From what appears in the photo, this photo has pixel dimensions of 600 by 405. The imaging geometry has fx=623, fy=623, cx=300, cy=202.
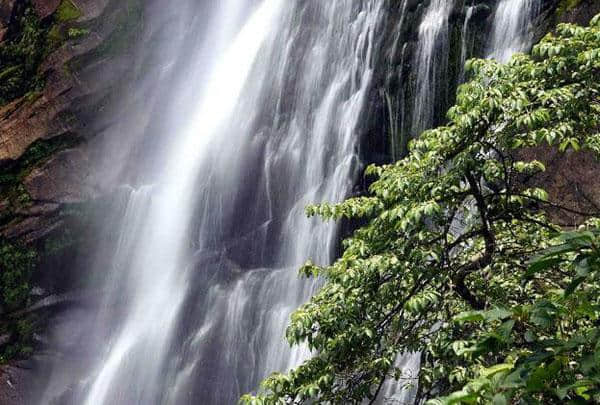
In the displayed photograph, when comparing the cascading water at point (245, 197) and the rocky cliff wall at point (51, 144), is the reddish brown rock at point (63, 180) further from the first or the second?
the cascading water at point (245, 197)

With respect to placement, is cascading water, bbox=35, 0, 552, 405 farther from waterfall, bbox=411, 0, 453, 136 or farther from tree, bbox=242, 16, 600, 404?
tree, bbox=242, 16, 600, 404

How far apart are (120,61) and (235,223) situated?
6.38 metres

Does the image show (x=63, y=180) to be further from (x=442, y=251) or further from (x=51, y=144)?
(x=442, y=251)

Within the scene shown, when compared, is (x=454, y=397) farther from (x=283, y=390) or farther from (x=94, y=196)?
(x=94, y=196)

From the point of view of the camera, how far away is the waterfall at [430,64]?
10539 mm

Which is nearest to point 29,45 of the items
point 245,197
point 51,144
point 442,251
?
point 51,144

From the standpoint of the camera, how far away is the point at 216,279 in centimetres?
1303

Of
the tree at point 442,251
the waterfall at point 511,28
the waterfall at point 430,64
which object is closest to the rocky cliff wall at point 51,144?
the waterfall at point 430,64

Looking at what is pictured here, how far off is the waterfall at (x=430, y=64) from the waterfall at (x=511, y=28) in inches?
34.6

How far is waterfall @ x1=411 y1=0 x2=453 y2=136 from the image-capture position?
34.6 feet

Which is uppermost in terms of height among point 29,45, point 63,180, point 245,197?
point 29,45

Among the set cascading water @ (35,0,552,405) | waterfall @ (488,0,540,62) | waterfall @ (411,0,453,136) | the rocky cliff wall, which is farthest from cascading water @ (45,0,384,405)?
waterfall @ (488,0,540,62)

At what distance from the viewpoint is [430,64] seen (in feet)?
34.8

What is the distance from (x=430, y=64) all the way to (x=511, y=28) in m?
1.42
